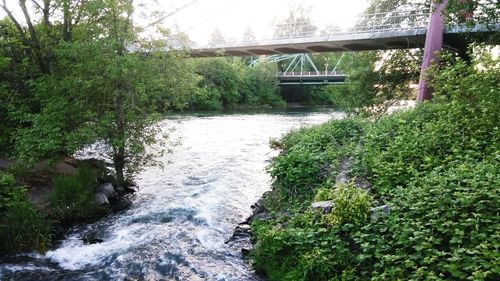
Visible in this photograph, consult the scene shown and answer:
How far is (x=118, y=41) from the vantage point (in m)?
7.71

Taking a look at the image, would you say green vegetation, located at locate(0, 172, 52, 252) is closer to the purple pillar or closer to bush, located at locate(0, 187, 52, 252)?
bush, located at locate(0, 187, 52, 252)

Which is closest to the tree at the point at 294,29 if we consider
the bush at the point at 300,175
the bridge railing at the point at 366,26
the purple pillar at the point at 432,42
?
the bridge railing at the point at 366,26

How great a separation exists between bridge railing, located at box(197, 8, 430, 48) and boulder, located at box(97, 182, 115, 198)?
1232 centimetres

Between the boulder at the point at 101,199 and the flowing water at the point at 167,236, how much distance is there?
16.7 inches

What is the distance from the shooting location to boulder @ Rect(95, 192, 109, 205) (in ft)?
24.6

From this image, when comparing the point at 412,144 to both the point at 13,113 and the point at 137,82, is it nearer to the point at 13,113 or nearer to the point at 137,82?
the point at 137,82

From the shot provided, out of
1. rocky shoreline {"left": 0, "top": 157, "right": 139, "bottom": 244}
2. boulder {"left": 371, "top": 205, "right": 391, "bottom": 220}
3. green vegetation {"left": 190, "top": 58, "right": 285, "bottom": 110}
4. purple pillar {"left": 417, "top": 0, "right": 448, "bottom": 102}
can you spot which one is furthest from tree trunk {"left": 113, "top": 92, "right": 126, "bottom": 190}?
green vegetation {"left": 190, "top": 58, "right": 285, "bottom": 110}

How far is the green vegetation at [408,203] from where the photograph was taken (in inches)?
137

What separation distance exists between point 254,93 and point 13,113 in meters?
42.0

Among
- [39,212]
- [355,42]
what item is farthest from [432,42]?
[39,212]

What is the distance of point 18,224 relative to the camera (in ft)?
18.6

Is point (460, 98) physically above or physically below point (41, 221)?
above

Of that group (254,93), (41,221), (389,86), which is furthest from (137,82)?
(254,93)

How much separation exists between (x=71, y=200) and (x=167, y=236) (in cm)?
224
